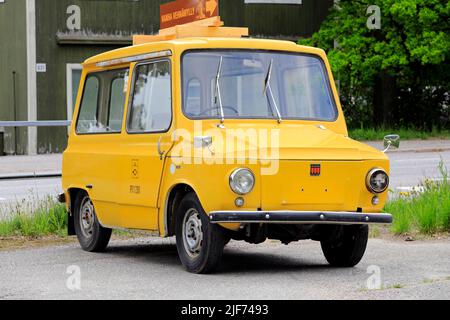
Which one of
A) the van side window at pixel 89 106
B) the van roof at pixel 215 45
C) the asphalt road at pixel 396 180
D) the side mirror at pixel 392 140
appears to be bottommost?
the asphalt road at pixel 396 180

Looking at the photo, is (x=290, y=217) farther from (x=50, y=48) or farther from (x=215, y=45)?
(x=50, y=48)

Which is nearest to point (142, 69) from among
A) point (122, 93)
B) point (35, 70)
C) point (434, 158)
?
point (122, 93)

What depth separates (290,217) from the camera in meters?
10.5

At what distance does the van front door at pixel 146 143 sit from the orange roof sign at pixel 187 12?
1.29 meters

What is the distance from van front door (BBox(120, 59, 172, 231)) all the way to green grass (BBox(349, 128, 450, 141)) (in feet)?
73.4

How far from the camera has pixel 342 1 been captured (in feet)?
122

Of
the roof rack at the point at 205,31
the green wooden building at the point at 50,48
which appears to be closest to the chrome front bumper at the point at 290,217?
the roof rack at the point at 205,31

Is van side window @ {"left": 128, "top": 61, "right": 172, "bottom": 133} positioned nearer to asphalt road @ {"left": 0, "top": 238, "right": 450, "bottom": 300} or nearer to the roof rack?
the roof rack

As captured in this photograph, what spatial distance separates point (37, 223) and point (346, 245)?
15.0ft

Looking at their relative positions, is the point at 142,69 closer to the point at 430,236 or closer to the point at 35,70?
the point at 430,236

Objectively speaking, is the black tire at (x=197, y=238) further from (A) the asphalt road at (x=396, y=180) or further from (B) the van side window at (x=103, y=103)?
(A) the asphalt road at (x=396, y=180)

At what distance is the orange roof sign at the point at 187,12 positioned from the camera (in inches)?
532

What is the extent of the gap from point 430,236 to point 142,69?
3870 millimetres

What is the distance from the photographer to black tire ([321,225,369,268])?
1148 cm
